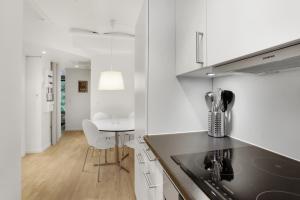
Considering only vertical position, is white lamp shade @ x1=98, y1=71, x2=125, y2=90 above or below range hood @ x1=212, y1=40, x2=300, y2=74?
above

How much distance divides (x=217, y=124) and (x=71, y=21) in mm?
2562

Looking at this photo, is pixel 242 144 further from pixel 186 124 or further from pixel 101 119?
pixel 101 119

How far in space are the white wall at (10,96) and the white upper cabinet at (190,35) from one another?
1129 millimetres

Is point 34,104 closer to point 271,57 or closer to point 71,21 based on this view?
point 71,21

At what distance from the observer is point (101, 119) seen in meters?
4.02

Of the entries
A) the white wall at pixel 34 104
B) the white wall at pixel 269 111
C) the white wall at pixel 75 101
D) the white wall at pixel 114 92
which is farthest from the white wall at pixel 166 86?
the white wall at pixel 75 101

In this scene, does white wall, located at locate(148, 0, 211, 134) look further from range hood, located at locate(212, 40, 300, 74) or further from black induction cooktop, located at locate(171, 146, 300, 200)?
range hood, located at locate(212, 40, 300, 74)

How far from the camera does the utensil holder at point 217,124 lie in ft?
4.41

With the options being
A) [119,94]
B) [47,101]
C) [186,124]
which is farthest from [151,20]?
[47,101]

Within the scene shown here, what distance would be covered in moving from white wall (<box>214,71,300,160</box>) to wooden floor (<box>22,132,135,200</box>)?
65.1 inches

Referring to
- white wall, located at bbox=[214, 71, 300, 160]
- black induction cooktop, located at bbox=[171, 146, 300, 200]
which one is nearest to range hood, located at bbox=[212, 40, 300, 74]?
white wall, located at bbox=[214, 71, 300, 160]

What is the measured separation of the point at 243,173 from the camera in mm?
788

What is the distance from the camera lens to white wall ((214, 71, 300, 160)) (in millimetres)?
923

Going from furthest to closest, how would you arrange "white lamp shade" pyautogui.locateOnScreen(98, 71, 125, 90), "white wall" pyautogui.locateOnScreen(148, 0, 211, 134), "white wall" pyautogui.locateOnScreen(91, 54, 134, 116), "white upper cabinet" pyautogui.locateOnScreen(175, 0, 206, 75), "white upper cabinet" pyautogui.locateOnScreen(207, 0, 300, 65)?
"white wall" pyautogui.locateOnScreen(91, 54, 134, 116) < "white lamp shade" pyautogui.locateOnScreen(98, 71, 125, 90) < "white wall" pyautogui.locateOnScreen(148, 0, 211, 134) < "white upper cabinet" pyautogui.locateOnScreen(175, 0, 206, 75) < "white upper cabinet" pyautogui.locateOnScreen(207, 0, 300, 65)
